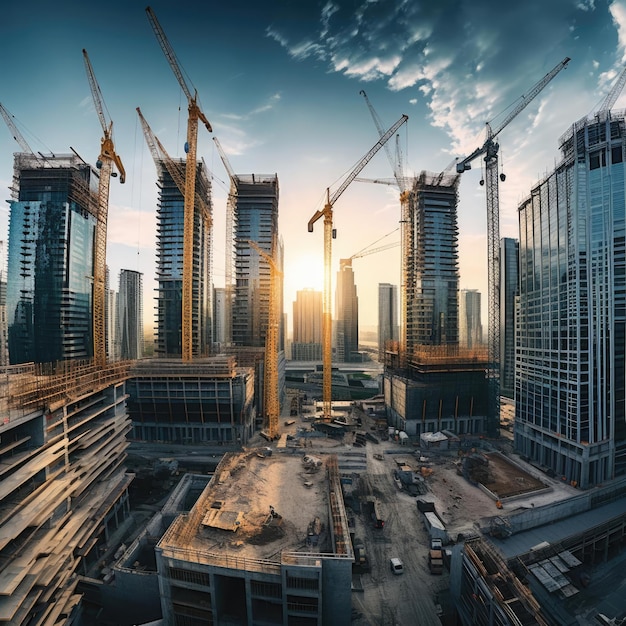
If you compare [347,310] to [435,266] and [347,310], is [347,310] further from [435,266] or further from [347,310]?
[435,266]

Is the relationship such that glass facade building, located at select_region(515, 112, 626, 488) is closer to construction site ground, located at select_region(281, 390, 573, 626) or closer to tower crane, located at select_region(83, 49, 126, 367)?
construction site ground, located at select_region(281, 390, 573, 626)

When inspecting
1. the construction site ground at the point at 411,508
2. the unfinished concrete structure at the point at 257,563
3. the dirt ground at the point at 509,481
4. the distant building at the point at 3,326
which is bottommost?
the construction site ground at the point at 411,508

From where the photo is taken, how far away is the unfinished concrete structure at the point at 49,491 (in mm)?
23203

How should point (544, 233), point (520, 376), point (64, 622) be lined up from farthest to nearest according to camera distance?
point (520, 376) < point (544, 233) < point (64, 622)

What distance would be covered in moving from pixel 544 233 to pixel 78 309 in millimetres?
106302

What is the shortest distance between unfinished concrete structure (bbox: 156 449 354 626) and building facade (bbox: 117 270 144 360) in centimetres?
14095

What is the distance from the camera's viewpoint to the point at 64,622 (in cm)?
2770

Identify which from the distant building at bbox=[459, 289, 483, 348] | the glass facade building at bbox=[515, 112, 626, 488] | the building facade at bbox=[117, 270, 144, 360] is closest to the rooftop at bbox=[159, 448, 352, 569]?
the glass facade building at bbox=[515, 112, 626, 488]

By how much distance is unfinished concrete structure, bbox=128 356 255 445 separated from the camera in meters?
63.5

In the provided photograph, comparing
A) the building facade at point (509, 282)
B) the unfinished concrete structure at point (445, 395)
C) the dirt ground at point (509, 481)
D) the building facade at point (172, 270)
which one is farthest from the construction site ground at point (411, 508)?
the building facade at point (172, 270)

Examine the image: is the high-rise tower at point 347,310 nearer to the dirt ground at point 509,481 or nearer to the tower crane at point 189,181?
the tower crane at point 189,181

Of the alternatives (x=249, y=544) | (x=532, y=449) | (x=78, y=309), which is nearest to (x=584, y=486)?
(x=532, y=449)

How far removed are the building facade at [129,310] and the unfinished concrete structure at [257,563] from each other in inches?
5549

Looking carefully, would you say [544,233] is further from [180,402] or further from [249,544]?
[180,402]
